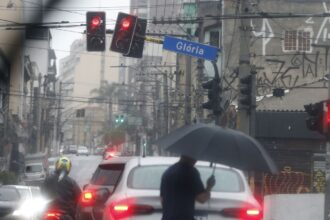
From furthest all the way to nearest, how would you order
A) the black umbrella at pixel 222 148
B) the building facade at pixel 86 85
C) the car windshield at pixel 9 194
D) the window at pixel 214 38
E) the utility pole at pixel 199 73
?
the building facade at pixel 86 85 → the window at pixel 214 38 → the utility pole at pixel 199 73 → the car windshield at pixel 9 194 → the black umbrella at pixel 222 148

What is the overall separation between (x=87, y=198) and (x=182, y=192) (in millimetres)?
3969

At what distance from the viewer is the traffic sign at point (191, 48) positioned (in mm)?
24828

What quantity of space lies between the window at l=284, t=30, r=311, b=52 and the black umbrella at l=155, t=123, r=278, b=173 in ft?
125

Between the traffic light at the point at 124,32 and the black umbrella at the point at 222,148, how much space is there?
14.5 metres

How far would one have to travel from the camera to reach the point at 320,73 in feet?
156

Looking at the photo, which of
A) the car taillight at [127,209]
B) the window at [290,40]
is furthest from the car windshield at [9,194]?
the window at [290,40]

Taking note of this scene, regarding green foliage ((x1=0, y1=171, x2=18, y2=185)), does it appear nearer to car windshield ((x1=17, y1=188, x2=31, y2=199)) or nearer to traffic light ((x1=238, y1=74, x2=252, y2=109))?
car windshield ((x1=17, y1=188, x2=31, y2=199))

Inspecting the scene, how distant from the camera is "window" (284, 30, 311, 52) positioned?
1868 inches

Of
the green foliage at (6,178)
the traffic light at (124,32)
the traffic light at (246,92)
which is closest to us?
the traffic light at (246,92)

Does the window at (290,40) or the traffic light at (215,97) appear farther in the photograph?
the window at (290,40)

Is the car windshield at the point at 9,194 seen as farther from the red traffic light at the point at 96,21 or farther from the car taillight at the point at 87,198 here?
the car taillight at the point at 87,198

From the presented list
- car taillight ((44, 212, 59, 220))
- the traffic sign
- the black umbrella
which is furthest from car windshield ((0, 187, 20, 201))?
the black umbrella

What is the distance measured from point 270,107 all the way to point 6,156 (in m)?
23.3

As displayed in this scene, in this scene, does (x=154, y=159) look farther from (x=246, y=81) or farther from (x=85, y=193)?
(x=246, y=81)
